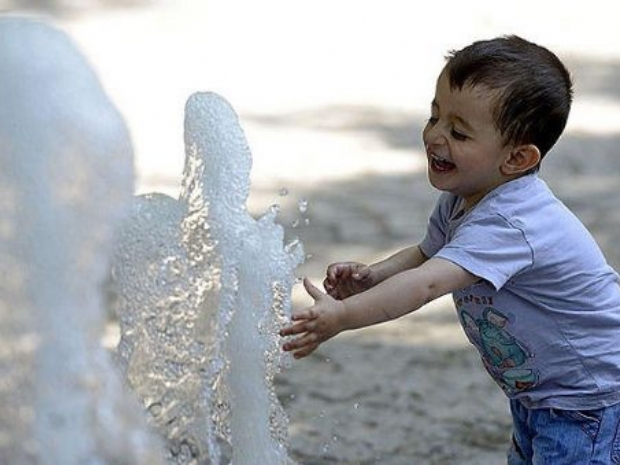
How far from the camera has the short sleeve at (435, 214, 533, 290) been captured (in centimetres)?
251

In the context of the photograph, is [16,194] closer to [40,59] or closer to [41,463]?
[40,59]

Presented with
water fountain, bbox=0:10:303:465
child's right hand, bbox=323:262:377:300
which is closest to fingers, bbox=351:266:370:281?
child's right hand, bbox=323:262:377:300

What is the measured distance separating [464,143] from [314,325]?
1.40 ft

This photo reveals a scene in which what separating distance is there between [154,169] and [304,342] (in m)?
3.07

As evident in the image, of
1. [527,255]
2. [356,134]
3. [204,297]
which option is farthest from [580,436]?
[356,134]

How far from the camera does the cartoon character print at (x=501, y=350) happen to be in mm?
2627

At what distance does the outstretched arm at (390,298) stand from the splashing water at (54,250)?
54 centimetres

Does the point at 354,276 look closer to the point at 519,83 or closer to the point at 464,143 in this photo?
the point at 464,143

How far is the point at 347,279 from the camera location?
281 centimetres

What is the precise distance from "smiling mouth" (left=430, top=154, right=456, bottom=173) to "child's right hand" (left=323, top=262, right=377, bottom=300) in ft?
0.87

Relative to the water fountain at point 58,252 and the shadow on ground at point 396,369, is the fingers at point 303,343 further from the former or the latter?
the shadow on ground at point 396,369

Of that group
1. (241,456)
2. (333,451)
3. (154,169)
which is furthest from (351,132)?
(241,456)

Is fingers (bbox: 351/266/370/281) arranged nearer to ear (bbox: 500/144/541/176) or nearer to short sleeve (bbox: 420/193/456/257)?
short sleeve (bbox: 420/193/456/257)

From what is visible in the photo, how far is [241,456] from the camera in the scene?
2754 millimetres
